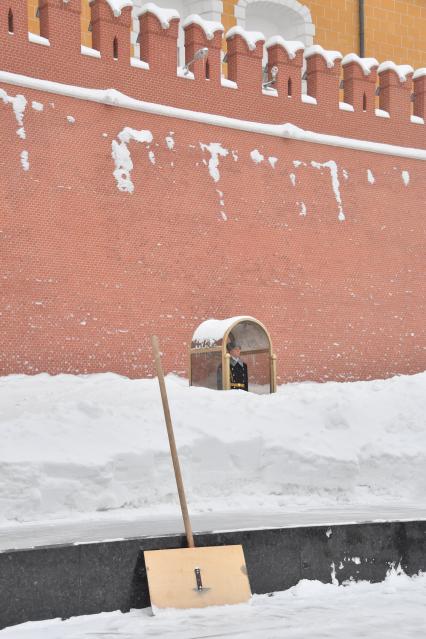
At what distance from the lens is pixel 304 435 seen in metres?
11.2

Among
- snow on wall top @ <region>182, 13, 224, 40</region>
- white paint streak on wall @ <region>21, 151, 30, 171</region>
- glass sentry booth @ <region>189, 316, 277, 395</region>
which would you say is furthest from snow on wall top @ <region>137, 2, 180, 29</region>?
glass sentry booth @ <region>189, 316, 277, 395</region>

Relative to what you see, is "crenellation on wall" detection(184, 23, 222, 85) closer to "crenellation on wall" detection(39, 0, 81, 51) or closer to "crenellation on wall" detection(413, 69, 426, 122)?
"crenellation on wall" detection(39, 0, 81, 51)

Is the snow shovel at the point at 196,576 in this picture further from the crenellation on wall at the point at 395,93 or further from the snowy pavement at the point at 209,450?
the crenellation on wall at the point at 395,93

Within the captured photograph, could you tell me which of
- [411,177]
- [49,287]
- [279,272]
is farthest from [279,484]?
[411,177]

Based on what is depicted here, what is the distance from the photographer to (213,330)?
13500mm

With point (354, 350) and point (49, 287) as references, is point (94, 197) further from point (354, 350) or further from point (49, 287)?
point (354, 350)

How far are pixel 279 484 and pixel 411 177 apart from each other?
7823mm

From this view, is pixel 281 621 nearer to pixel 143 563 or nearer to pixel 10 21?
pixel 143 563

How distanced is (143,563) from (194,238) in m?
8.21

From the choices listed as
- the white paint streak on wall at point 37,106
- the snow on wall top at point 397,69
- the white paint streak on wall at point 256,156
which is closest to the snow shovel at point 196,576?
the white paint streak on wall at point 37,106

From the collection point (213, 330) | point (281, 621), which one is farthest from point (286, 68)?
point (281, 621)

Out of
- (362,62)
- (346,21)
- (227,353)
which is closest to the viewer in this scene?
(227,353)

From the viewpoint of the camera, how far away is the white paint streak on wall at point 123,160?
14.3m

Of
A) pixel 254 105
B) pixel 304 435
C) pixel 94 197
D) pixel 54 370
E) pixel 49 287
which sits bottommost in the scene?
pixel 304 435
